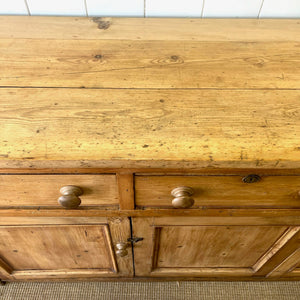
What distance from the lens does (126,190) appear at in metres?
0.60

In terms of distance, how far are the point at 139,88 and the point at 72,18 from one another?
407mm

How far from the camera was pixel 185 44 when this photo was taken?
2.52 ft

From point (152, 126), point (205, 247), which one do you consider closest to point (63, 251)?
point (205, 247)

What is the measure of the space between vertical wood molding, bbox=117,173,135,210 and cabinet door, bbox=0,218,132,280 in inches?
3.7

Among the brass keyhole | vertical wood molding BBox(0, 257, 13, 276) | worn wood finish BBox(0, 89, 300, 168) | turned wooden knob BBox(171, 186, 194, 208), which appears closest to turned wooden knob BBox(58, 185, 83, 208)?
worn wood finish BBox(0, 89, 300, 168)

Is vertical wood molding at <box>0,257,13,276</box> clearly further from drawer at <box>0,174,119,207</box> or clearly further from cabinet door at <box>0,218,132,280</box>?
drawer at <box>0,174,119,207</box>

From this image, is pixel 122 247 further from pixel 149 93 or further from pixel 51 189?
pixel 149 93

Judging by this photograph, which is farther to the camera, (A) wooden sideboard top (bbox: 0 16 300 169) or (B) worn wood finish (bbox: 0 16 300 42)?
(B) worn wood finish (bbox: 0 16 300 42)

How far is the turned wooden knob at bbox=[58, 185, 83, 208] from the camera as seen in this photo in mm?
578

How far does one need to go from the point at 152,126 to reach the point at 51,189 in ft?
0.92

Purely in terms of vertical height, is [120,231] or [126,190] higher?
[126,190]
